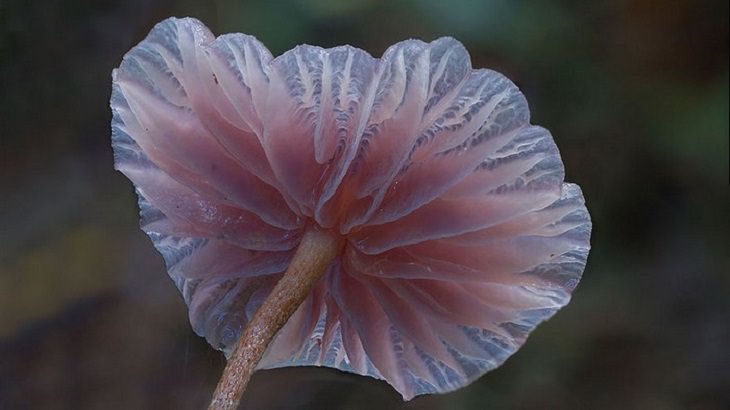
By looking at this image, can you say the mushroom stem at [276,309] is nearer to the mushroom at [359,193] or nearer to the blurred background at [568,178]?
the mushroom at [359,193]

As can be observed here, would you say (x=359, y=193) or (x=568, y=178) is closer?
(x=359, y=193)

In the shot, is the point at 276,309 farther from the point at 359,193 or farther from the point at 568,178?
the point at 568,178

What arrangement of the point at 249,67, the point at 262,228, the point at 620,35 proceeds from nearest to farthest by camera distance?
the point at 249,67, the point at 262,228, the point at 620,35

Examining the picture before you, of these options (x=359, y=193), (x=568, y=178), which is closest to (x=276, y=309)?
(x=359, y=193)

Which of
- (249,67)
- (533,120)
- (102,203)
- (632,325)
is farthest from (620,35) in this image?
(249,67)

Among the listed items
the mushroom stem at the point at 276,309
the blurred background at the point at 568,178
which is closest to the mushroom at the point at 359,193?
the mushroom stem at the point at 276,309

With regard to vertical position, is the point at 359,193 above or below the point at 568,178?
above

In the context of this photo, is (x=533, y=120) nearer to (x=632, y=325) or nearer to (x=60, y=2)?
(x=632, y=325)
